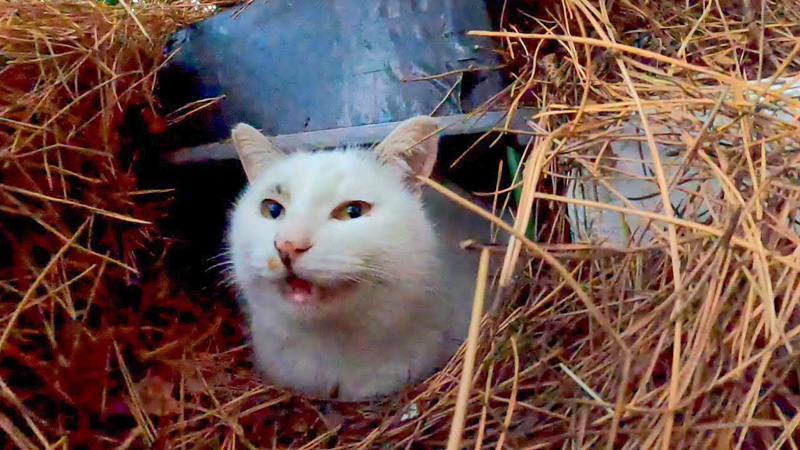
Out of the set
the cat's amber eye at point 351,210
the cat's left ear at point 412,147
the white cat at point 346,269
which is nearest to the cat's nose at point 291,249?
the white cat at point 346,269

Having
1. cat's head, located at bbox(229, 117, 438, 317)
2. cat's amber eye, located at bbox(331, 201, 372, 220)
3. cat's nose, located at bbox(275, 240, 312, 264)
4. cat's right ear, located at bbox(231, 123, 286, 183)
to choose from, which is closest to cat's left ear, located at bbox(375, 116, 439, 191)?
cat's head, located at bbox(229, 117, 438, 317)

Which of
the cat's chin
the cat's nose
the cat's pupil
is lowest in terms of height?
the cat's chin

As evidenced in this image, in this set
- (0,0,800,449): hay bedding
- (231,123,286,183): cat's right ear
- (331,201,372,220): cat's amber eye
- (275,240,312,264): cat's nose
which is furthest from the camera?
(231,123,286,183): cat's right ear

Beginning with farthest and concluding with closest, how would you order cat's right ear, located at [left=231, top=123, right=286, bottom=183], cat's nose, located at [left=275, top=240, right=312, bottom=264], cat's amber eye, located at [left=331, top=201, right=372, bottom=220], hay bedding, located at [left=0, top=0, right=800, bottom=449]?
cat's right ear, located at [left=231, top=123, right=286, bottom=183], cat's amber eye, located at [left=331, top=201, right=372, bottom=220], cat's nose, located at [left=275, top=240, right=312, bottom=264], hay bedding, located at [left=0, top=0, right=800, bottom=449]

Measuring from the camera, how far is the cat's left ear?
1.38 m

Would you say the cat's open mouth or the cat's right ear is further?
the cat's right ear

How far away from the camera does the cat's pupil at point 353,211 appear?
133 cm

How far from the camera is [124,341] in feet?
4.69

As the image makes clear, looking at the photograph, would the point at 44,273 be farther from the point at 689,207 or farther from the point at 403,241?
the point at 689,207

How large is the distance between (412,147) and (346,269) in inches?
14.3

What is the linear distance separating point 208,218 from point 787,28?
1.84 meters

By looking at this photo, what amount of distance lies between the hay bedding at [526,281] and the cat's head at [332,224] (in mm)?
248

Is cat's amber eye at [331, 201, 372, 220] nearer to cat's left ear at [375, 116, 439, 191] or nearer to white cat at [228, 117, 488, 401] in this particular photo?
white cat at [228, 117, 488, 401]

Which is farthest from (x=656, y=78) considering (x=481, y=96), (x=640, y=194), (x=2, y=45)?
(x=2, y=45)
